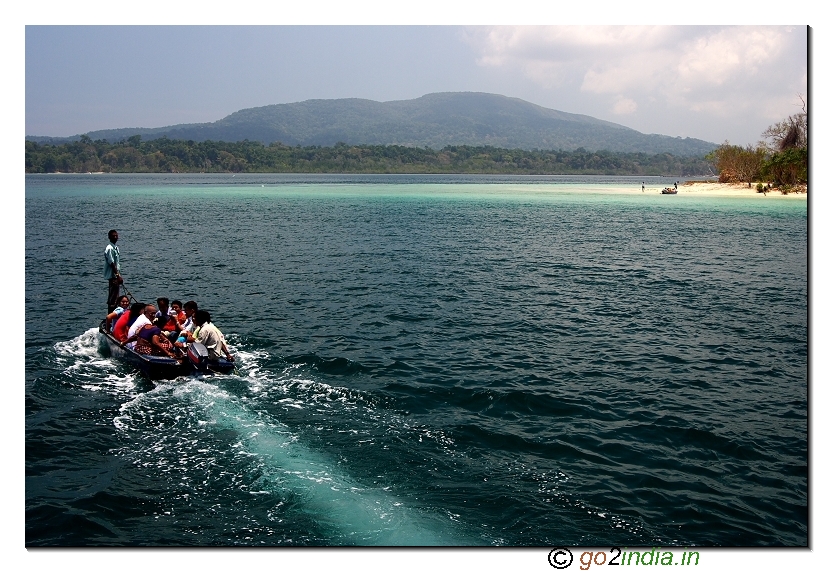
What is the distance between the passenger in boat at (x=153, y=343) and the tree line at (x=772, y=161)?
5272cm

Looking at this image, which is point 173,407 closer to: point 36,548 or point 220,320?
point 36,548

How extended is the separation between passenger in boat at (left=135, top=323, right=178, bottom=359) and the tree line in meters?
52.7

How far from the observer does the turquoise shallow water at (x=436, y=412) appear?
10.7 metres

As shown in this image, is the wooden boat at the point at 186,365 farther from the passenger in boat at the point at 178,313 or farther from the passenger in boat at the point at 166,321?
the passenger in boat at the point at 178,313

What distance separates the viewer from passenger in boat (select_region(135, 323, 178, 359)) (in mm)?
17391

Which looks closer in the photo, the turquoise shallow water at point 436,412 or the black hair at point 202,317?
the turquoise shallow water at point 436,412

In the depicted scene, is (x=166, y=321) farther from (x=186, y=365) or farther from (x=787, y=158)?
(x=787, y=158)

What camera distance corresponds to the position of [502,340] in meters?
21.0

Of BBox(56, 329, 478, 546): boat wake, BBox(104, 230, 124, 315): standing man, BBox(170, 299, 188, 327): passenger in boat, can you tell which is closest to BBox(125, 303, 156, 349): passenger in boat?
BBox(56, 329, 478, 546): boat wake

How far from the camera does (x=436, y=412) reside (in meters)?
15.2

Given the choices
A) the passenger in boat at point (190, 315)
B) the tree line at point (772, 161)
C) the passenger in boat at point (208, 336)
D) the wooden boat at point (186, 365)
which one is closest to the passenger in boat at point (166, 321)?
the passenger in boat at point (190, 315)

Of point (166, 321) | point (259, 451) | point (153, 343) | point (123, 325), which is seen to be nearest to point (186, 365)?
point (153, 343)
